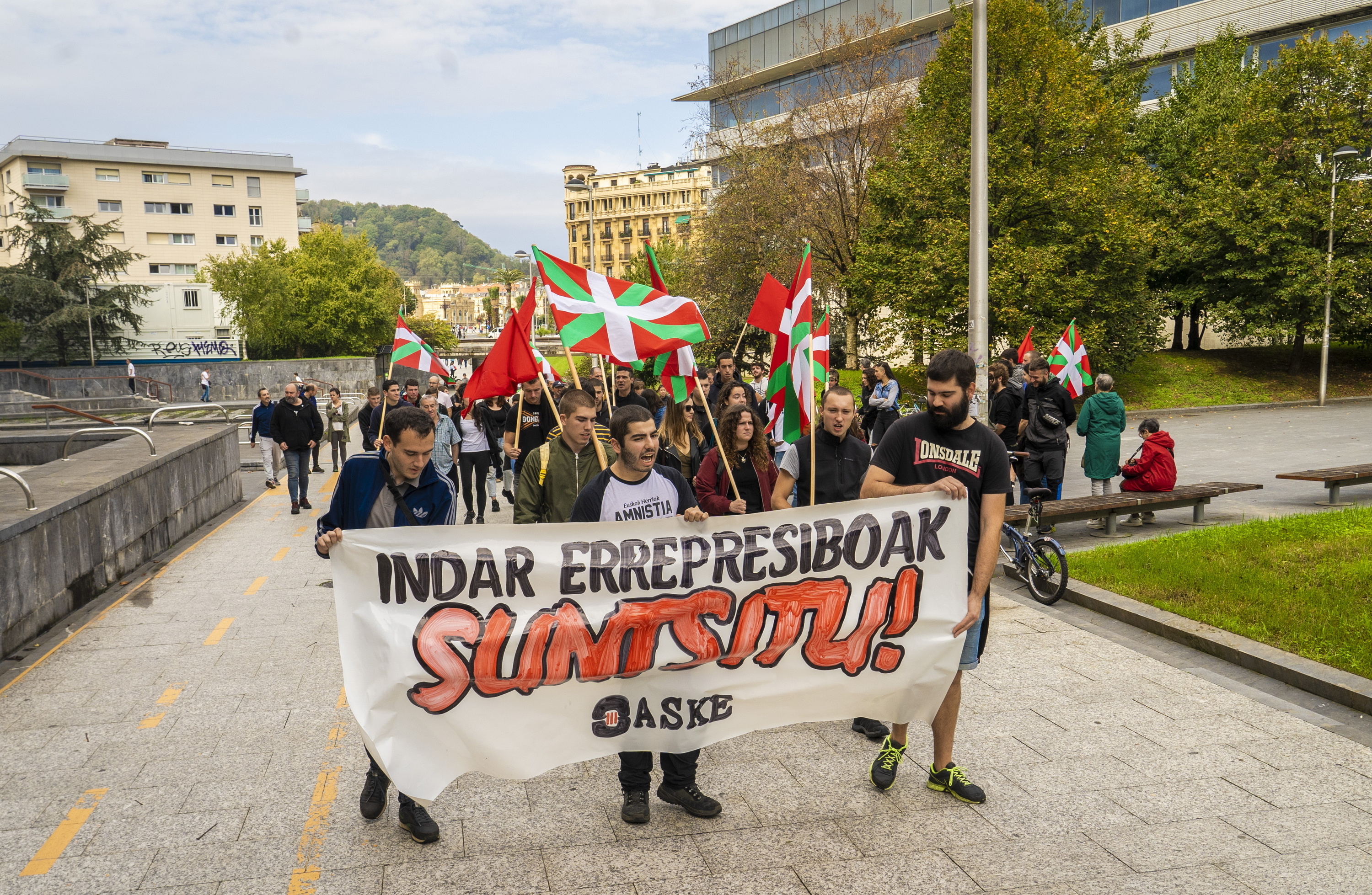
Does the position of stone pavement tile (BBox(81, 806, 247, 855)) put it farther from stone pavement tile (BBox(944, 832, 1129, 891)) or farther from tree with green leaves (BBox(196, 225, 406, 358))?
tree with green leaves (BBox(196, 225, 406, 358))

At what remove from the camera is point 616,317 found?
6.49m

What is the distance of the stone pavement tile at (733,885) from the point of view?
3996mm

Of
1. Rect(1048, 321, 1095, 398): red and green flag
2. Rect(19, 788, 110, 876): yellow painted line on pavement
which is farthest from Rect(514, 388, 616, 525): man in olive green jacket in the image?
Rect(1048, 321, 1095, 398): red and green flag

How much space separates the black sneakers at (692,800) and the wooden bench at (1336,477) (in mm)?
9547

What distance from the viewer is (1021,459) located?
11.0 metres

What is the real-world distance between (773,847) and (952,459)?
6.36 ft

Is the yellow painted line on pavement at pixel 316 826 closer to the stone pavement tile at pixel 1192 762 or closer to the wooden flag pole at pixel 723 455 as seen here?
the wooden flag pole at pixel 723 455

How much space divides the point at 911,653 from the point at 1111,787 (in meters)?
1.22

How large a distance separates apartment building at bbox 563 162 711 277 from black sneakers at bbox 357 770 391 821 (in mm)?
124540

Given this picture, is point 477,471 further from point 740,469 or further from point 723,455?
point 723,455

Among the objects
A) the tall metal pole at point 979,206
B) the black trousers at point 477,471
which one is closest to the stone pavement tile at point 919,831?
the tall metal pole at point 979,206

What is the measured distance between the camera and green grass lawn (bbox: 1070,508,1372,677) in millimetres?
6766

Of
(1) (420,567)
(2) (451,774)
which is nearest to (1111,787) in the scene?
(2) (451,774)

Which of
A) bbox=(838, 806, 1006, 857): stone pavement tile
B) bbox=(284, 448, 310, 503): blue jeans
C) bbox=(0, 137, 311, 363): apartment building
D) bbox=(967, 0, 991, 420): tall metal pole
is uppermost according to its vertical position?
bbox=(0, 137, 311, 363): apartment building
